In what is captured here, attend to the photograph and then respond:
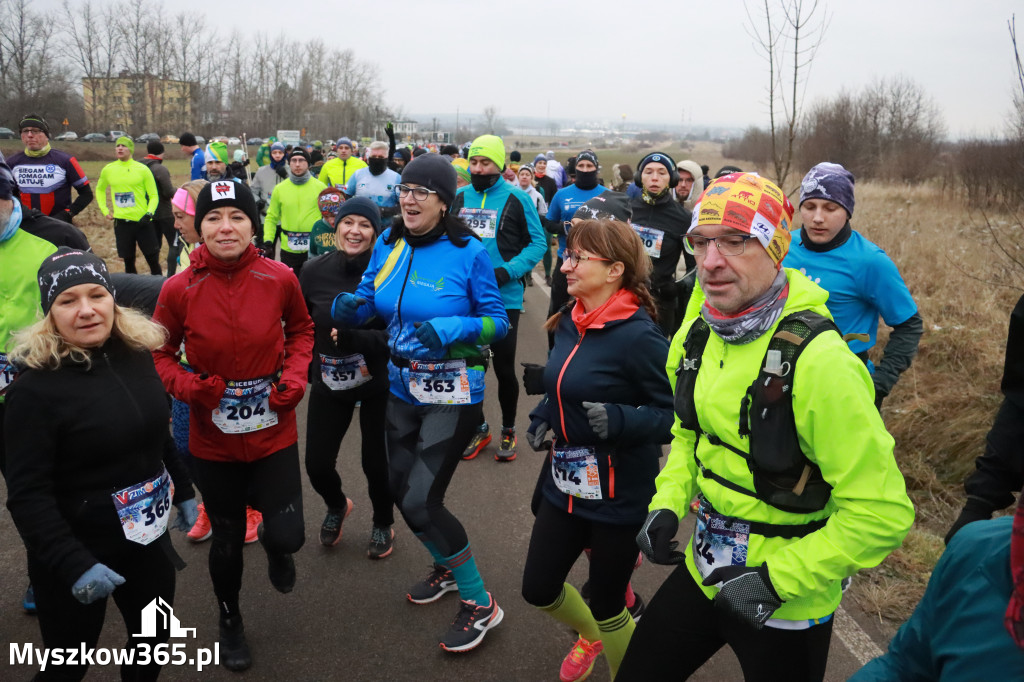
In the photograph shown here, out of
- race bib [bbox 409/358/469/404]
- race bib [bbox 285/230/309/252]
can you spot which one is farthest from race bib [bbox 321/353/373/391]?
race bib [bbox 285/230/309/252]

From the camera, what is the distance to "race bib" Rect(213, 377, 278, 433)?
3320 millimetres

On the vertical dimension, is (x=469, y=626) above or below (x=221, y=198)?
below

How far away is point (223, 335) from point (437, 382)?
1.04m

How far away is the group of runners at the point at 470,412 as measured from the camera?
204cm

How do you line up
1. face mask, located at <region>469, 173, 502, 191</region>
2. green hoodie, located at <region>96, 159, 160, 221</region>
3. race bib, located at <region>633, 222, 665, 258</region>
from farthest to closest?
green hoodie, located at <region>96, 159, 160, 221</region> < race bib, located at <region>633, 222, 665, 258</region> < face mask, located at <region>469, 173, 502, 191</region>

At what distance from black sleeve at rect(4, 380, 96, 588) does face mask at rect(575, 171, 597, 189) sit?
6542 millimetres

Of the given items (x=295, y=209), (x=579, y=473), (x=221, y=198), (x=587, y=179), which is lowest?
(x=579, y=473)

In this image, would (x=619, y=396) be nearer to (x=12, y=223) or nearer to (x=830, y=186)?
(x=830, y=186)

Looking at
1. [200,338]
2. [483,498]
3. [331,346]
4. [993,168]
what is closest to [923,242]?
[993,168]

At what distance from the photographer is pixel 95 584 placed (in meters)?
2.54

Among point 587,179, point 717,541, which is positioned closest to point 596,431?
point 717,541

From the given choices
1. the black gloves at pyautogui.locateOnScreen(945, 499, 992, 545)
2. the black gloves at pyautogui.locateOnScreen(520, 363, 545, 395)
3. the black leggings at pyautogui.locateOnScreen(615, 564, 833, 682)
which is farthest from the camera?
the black gloves at pyautogui.locateOnScreen(520, 363, 545, 395)

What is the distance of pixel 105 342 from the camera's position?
278 cm

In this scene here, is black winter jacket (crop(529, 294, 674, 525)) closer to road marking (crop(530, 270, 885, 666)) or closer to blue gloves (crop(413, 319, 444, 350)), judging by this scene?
blue gloves (crop(413, 319, 444, 350))
